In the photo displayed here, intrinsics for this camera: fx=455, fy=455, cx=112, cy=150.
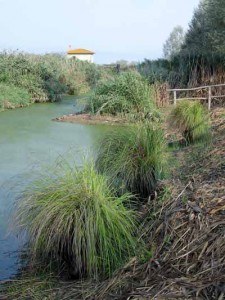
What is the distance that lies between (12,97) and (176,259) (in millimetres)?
13829

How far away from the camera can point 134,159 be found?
4.46m

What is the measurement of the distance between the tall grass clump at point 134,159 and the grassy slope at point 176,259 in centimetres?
87

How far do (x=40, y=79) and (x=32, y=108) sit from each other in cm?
315

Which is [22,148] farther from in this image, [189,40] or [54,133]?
[189,40]

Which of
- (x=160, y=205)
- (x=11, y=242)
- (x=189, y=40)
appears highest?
(x=189, y=40)

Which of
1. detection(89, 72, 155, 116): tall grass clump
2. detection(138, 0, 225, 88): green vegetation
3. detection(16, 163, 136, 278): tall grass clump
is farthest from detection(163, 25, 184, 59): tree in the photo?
detection(16, 163, 136, 278): tall grass clump

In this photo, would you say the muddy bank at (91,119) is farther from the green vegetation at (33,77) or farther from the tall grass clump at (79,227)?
the tall grass clump at (79,227)

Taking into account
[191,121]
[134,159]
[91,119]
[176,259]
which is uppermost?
[191,121]

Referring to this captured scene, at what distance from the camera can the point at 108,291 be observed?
8.35 feet

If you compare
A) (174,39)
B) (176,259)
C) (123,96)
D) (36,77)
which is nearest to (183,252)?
(176,259)

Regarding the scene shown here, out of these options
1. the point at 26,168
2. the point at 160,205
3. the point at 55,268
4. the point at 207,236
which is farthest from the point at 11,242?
the point at 26,168

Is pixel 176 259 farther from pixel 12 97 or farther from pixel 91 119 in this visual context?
pixel 12 97

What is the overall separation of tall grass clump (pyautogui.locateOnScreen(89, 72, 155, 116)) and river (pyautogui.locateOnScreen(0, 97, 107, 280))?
1.34 m

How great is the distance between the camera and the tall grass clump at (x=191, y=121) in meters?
7.42
